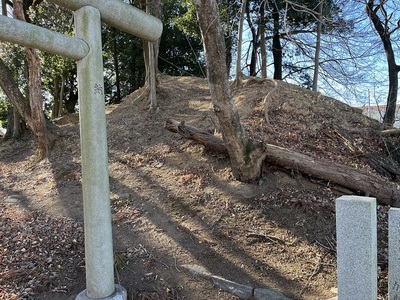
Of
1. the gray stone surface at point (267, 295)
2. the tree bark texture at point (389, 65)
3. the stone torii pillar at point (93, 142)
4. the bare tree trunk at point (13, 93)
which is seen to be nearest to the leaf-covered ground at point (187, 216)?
the gray stone surface at point (267, 295)

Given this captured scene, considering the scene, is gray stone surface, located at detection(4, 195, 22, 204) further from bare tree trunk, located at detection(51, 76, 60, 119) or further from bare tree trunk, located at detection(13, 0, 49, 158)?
bare tree trunk, located at detection(51, 76, 60, 119)

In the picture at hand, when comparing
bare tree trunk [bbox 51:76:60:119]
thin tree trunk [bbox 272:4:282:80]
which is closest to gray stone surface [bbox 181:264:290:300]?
thin tree trunk [bbox 272:4:282:80]

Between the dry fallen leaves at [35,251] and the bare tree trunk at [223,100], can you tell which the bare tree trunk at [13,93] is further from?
the bare tree trunk at [223,100]

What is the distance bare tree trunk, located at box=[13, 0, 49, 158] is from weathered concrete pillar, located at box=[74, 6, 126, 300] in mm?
5360

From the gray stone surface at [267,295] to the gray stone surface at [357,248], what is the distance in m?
0.67

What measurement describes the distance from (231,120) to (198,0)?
5.57ft

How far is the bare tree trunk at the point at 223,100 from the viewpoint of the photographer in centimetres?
437

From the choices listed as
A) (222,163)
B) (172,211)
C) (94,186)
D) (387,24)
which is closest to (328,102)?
(387,24)

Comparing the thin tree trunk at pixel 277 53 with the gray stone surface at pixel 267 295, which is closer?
the gray stone surface at pixel 267 295

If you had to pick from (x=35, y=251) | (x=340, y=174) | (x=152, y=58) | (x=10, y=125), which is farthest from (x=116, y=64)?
(x=340, y=174)

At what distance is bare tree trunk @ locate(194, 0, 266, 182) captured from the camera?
4.37 metres

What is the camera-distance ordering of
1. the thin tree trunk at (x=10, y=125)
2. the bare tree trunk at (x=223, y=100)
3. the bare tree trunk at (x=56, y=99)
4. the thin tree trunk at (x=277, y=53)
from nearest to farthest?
the bare tree trunk at (x=223, y=100)
the thin tree trunk at (x=10, y=125)
the thin tree trunk at (x=277, y=53)
the bare tree trunk at (x=56, y=99)

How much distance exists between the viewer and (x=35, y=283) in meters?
3.43

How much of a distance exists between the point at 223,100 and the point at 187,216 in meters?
1.74
